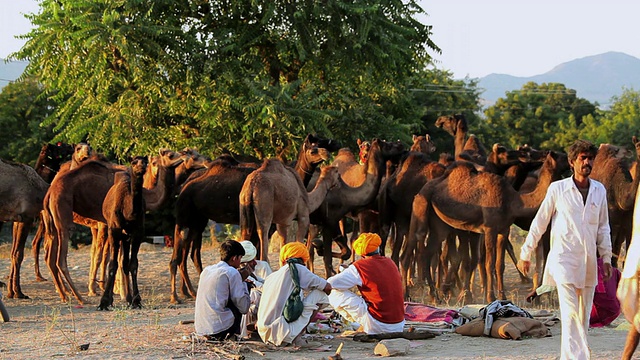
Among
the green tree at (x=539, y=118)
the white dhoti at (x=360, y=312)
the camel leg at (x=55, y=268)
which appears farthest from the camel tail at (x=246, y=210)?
the green tree at (x=539, y=118)

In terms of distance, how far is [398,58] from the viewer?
23281 millimetres

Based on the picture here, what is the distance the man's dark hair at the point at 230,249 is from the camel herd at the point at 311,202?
13.2 ft

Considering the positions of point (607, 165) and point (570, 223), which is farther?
point (607, 165)

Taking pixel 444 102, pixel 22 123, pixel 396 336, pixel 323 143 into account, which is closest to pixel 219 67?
pixel 323 143

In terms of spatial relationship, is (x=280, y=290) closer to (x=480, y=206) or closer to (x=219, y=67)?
(x=480, y=206)

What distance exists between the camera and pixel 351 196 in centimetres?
1758

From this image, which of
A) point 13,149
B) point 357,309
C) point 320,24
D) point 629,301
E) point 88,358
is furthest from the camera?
point 13,149

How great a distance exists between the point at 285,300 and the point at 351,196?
279 inches

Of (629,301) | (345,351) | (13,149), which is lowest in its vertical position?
(345,351)

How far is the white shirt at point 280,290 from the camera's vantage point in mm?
10602

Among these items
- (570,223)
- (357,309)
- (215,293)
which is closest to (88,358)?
(215,293)

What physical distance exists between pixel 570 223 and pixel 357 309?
112 inches

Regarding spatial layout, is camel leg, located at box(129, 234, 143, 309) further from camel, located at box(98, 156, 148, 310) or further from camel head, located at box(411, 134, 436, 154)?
camel head, located at box(411, 134, 436, 154)

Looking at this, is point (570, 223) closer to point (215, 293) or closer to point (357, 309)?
point (357, 309)
